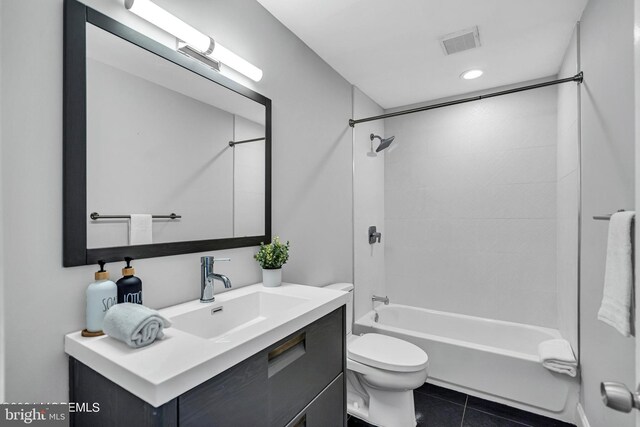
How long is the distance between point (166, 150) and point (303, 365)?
977 mm

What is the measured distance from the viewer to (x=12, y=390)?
84cm

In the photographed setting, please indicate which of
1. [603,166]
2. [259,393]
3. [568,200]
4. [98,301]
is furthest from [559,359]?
[98,301]

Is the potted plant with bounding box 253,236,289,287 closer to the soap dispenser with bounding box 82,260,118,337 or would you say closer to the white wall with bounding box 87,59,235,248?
the white wall with bounding box 87,59,235,248

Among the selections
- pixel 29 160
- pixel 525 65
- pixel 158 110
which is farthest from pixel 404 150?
pixel 29 160

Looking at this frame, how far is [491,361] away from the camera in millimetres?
2123

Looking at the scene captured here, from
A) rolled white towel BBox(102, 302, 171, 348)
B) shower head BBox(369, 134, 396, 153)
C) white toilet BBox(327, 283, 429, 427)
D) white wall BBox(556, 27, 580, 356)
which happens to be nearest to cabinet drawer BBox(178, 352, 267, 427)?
rolled white towel BBox(102, 302, 171, 348)

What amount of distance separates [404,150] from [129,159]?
2.56 m

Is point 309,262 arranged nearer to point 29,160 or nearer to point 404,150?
point 29,160

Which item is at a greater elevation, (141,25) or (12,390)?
(141,25)

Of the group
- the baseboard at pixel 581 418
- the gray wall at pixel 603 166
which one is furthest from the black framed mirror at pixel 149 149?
the baseboard at pixel 581 418

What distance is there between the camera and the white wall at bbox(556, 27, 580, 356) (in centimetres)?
191

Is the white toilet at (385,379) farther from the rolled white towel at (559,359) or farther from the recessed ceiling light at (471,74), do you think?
the recessed ceiling light at (471,74)

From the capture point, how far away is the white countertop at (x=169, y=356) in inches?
27.0

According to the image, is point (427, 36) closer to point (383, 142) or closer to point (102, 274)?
point (383, 142)
